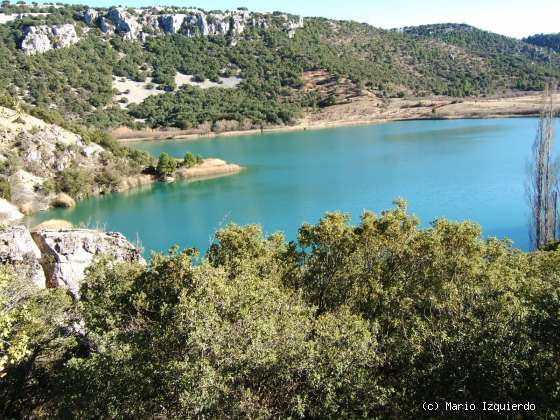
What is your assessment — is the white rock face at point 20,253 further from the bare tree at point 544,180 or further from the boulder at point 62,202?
the boulder at point 62,202

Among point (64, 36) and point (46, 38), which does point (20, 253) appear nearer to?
point (46, 38)

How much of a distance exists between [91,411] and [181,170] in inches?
1906

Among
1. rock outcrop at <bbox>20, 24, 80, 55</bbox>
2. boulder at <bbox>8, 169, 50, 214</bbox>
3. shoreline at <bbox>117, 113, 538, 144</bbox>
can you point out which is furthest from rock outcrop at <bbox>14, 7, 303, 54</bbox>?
boulder at <bbox>8, 169, 50, 214</bbox>

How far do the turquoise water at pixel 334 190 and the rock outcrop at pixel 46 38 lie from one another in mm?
47760

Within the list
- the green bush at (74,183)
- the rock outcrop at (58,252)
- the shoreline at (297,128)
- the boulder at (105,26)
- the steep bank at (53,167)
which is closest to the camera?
the rock outcrop at (58,252)

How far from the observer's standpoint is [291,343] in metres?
8.68

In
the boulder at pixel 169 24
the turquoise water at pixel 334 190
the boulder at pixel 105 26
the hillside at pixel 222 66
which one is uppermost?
the boulder at pixel 169 24

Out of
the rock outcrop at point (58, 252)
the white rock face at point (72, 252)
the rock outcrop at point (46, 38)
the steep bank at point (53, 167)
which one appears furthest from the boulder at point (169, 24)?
the white rock face at point (72, 252)

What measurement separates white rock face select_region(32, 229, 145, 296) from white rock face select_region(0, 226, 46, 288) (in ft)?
1.83

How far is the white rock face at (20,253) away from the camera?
17.5 meters

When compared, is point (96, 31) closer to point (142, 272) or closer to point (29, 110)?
point (29, 110)

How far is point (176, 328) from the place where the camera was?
8.66m

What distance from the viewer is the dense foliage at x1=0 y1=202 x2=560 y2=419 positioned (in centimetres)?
804

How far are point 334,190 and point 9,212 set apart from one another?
26.4 m
